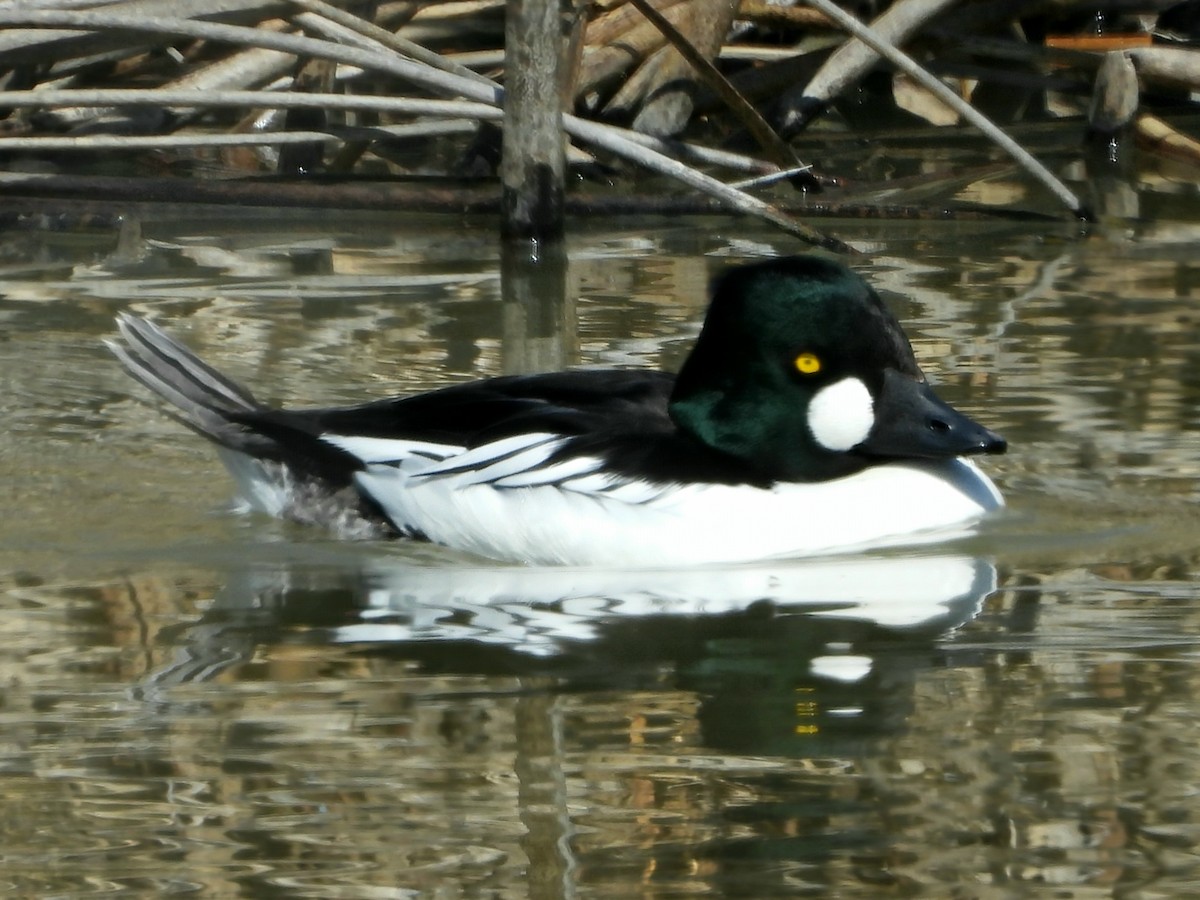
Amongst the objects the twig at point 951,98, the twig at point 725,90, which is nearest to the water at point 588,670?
the twig at point 951,98

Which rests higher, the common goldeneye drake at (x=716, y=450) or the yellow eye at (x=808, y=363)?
the yellow eye at (x=808, y=363)

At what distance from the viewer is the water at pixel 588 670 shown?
3.06 metres

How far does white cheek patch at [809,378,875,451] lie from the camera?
482 centimetres

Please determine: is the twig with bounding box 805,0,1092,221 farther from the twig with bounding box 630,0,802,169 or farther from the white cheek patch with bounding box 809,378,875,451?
the white cheek patch with bounding box 809,378,875,451

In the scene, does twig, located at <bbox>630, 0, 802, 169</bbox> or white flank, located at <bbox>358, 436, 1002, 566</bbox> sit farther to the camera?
twig, located at <bbox>630, 0, 802, 169</bbox>

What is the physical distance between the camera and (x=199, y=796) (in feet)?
10.7

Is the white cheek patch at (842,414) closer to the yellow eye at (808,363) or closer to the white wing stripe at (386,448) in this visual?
the yellow eye at (808,363)

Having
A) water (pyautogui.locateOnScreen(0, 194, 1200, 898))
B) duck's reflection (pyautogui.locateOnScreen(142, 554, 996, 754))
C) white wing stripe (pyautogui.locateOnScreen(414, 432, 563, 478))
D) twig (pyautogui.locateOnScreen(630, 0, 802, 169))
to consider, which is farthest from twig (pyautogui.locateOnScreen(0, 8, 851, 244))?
duck's reflection (pyautogui.locateOnScreen(142, 554, 996, 754))

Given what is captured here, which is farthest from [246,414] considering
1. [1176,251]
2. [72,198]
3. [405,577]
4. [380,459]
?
[1176,251]

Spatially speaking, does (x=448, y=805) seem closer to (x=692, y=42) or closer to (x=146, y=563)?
(x=146, y=563)

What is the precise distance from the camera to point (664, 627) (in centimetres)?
423

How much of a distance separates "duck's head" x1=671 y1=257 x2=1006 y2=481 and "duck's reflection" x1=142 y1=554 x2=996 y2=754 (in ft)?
0.96

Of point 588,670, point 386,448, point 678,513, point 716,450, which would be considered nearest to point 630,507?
point 678,513

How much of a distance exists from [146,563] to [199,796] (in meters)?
1.68
